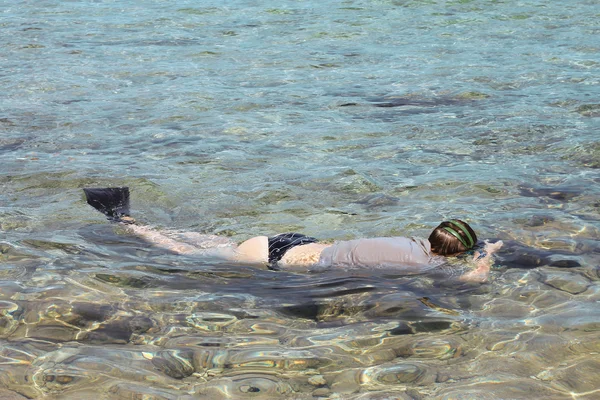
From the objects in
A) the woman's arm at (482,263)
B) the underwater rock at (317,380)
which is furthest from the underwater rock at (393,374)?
the woman's arm at (482,263)

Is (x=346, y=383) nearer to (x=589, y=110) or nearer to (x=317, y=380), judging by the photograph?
(x=317, y=380)

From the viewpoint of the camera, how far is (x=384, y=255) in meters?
6.18

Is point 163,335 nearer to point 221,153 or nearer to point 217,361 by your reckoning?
point 217,361

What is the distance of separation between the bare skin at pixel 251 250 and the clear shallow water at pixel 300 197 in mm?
143

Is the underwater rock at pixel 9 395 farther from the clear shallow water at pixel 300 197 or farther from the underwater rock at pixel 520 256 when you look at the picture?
the underwater rock at pixel 520 256

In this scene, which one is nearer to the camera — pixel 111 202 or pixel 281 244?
pixel 281 244

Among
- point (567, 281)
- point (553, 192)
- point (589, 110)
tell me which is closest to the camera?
point (567, 281)

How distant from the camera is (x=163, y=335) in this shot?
5.09 meters

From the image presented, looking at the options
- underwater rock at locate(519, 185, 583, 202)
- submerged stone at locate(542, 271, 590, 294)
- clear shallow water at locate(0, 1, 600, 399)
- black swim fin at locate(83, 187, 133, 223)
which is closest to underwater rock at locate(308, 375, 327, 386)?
clear shallow water at locate(0, 1, 600, 399)

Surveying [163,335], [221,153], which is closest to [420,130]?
[221,153]

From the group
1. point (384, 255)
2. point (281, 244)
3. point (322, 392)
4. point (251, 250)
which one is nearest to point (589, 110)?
point (384, 255)

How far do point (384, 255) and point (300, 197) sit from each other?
7.59ft

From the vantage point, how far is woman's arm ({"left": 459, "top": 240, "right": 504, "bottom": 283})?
602 cm

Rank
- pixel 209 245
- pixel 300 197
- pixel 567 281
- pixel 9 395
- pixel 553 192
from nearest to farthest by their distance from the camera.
Answer: pixel 9 395 → pixel 567 281 → pixel 209 245 → pixel 553 192 → pixel 300 197
